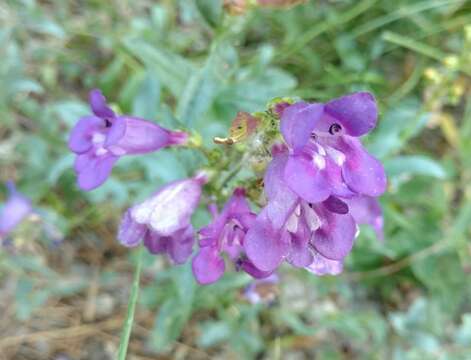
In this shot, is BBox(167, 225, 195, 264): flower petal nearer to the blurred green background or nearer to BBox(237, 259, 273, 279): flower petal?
BBox(237, 259, 273, 279): flower petal

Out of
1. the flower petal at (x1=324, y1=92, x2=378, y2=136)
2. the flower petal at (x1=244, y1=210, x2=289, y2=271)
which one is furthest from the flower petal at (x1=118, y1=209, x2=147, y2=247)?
the flower petal at (x1=324, y1=92, x2=378, y2=136)

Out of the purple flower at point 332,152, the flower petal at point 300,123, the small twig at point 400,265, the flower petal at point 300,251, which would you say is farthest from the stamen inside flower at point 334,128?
the small twig at point 400,265

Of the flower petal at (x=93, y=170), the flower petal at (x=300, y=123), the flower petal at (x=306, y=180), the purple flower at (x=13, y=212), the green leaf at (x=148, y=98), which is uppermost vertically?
the flower petal at (x=300, y=123)

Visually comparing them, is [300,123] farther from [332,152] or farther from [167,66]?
Result: [167,66]

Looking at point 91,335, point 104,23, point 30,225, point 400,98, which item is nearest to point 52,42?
point 104,23

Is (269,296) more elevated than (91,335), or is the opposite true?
(269,296)

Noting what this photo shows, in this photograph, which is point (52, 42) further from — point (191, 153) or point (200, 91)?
point (191, 153)

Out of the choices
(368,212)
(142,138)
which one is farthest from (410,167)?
(142,138)

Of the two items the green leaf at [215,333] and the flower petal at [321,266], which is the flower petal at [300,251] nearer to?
the flower petal at [321,266]
